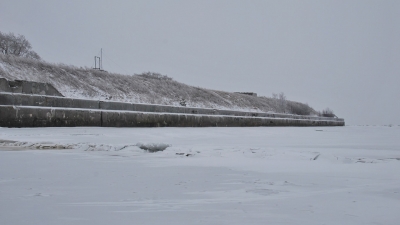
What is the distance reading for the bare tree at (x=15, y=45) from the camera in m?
30.3

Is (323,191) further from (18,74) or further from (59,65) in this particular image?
(59,65)

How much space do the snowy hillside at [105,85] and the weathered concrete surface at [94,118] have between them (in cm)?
342

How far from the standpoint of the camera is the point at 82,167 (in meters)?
3.20

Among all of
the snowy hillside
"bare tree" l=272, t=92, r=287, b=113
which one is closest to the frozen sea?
the snowy hillside

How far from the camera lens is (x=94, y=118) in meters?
10.8

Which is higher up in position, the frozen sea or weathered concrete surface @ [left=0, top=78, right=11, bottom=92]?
weathered concrete surface @ [left=0, top=78, right=11, bottom=92]

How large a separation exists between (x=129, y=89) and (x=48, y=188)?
18.1 m

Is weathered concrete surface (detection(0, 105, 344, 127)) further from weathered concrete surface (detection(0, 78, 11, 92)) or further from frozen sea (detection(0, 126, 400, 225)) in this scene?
frozen sea (detection(0, 126, 400, 225))

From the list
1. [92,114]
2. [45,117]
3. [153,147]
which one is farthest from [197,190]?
[92,114]

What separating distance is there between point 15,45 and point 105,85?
17.5 meters

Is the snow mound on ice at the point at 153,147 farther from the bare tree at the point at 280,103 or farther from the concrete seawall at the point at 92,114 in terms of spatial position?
the bare tree at the point at 280,103

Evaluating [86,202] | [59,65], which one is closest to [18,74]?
[59,65]

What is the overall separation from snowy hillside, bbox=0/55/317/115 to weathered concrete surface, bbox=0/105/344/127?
342 centimetres

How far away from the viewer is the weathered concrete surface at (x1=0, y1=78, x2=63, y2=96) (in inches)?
363
